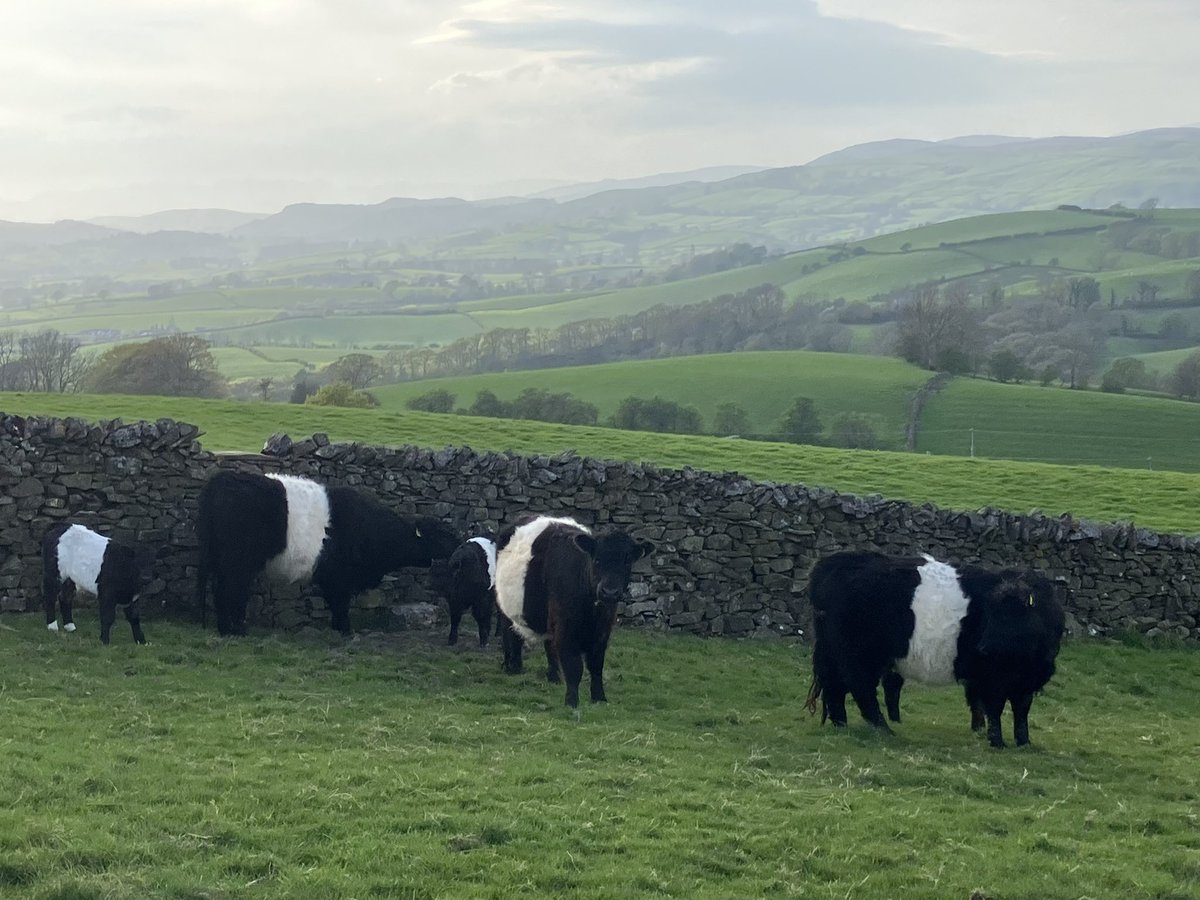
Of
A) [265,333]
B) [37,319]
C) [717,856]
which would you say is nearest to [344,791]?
[717,856]

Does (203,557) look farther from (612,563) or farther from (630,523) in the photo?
(630,523)

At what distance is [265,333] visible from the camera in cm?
16775

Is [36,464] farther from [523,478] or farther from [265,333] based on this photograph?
[265,333]

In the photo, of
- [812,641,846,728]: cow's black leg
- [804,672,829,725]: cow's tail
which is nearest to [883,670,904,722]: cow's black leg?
[812,641,846,728]: cow's black leg

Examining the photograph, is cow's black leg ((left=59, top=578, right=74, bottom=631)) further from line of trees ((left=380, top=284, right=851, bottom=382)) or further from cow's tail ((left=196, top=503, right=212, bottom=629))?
line of trees ((left=380, top=284, right=851, bottom=382))

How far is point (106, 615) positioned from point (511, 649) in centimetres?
458

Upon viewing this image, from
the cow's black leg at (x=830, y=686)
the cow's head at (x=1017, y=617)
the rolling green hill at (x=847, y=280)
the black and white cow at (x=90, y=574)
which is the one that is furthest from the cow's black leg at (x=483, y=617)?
the rolling green hill at (x=847, y=280)

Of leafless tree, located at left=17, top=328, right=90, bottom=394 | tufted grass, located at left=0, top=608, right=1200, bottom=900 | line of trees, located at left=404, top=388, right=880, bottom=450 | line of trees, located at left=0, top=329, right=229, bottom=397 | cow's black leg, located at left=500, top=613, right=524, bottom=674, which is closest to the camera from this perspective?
tufted grass, located at left=0, top=608, right=1200, bottom=900

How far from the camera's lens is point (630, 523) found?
17.6 meters

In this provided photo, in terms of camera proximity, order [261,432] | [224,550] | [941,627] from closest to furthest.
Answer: [941,627] → [224,550] → [261,432]

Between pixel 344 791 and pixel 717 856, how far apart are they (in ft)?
8.65

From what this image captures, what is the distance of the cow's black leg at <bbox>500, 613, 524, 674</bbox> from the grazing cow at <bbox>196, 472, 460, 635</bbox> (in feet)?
8.18

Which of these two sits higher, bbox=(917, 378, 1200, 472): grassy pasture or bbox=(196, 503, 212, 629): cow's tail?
bbox=(196, 503, 212, 629): cow's tail

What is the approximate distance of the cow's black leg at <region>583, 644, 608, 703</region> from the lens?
42.2 ft
